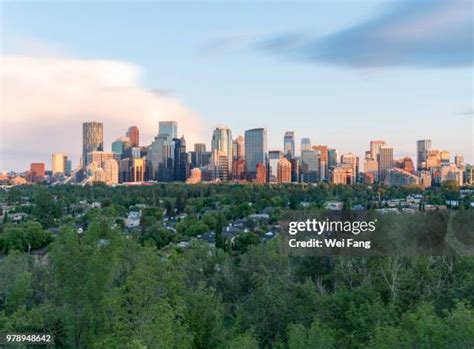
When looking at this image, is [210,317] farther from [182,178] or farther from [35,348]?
[182,178]

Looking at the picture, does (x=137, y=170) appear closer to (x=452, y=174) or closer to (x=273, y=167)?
(x=273, y=167)

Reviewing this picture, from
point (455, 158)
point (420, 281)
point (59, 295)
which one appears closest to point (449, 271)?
point (420, 281)

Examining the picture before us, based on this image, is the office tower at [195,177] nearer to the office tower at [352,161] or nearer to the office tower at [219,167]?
the office tower at [219,167]

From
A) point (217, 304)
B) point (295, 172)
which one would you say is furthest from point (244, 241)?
point (295, 172)

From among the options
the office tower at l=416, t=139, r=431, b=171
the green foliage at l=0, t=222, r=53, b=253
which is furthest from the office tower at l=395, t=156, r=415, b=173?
the green foliage at l=0, t=222, r=53, b=253

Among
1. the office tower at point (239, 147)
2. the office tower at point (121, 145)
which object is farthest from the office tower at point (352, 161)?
the office tower at point (121, 145)

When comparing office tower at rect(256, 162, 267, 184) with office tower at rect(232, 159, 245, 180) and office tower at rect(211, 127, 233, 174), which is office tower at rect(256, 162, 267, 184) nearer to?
office tower at rect(232, 159, 245, 180)
